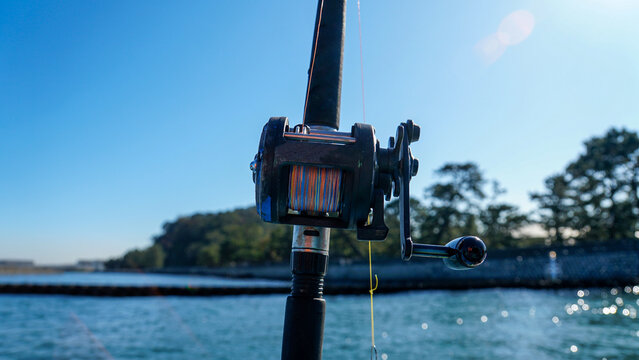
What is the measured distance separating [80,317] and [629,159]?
34.2m

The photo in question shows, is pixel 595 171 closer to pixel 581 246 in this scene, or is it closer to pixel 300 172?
pixel 581 246

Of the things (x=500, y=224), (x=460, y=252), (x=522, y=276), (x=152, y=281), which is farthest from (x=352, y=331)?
(x=152, y=281)

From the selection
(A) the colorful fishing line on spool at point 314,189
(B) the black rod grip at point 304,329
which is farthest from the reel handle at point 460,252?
(B) the black rod grip at point 304,329

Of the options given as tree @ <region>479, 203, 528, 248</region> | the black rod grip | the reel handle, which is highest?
tree @ <region>479, 203, 528, 248</region>

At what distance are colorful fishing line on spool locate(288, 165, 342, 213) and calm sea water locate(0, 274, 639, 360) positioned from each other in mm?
8535

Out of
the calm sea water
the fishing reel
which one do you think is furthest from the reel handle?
the calm sea water

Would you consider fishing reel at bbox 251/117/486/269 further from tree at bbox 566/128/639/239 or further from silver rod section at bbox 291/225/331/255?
tree at bbox 566/128/639/239

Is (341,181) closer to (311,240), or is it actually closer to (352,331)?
(311,240)

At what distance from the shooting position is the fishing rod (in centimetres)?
126

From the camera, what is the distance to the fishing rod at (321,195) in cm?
126

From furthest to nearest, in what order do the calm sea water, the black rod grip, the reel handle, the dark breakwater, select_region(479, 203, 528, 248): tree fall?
select_region(479, 203, 528, 248): tree < the dark breakwater < the calm sea water < the black rod grip < the reel handle

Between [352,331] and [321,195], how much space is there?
1175 cm

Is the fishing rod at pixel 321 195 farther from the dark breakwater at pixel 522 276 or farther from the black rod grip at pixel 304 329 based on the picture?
the dark breakwater at pixel 522 276

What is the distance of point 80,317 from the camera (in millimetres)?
15562
